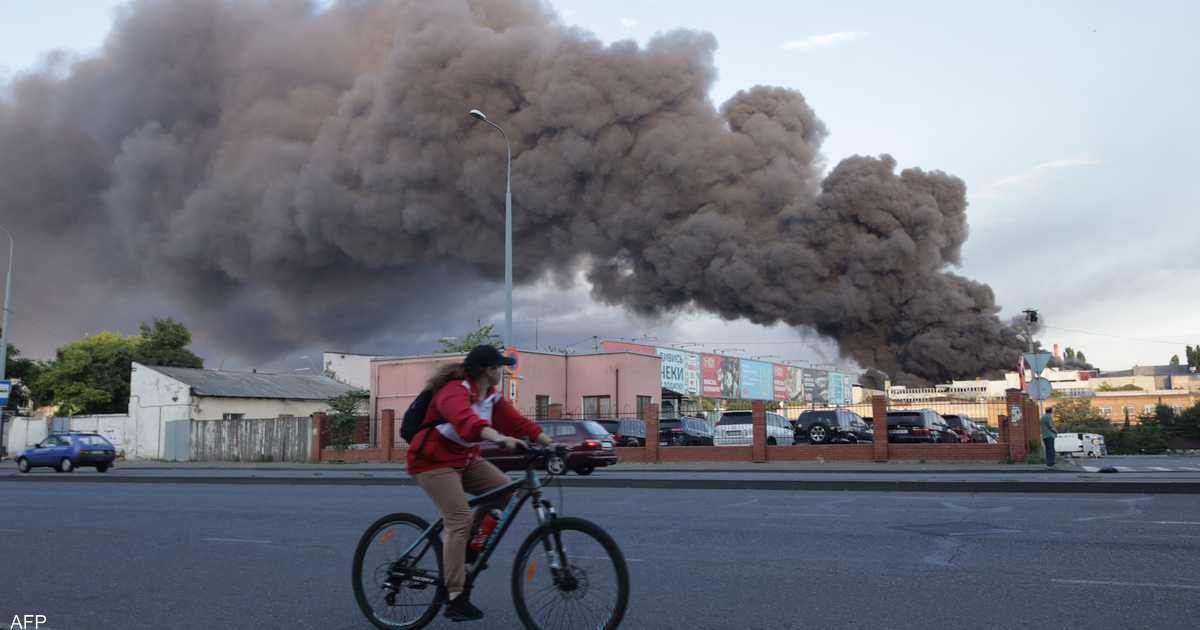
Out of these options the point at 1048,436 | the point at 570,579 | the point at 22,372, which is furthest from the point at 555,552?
the point at 22,372

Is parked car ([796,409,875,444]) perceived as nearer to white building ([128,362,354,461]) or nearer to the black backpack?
the black backpack

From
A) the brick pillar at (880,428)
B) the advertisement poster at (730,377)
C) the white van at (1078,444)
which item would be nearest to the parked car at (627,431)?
the brick pillar at (880,428)

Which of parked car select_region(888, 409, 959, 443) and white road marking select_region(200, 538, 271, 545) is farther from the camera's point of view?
parked car select_region(888, 409, 959, 443)

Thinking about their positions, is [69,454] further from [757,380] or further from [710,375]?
[757,380]

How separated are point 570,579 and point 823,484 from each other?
10407 millimetres

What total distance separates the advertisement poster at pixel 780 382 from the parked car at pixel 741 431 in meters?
59.4

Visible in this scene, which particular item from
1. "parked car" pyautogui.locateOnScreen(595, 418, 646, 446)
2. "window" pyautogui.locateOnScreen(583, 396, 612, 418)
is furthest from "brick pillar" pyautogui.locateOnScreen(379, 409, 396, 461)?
"window" pyautogui.locateOnScreen(583, 396, 612, 418)

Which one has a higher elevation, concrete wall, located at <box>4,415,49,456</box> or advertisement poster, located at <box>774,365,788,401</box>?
advertisement poster, located at <box>774,365,788,401</box>

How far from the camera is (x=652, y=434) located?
28297mm

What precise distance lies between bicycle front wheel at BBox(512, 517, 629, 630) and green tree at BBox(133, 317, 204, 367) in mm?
60884

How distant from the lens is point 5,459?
39.1 m

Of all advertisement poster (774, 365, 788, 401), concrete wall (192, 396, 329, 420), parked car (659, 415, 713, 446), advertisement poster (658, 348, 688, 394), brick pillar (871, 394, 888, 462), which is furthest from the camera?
advertisement poster (774, 365, 788, 401)

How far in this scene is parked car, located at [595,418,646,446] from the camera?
29016mm

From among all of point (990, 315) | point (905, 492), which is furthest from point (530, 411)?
point (905, 492)
